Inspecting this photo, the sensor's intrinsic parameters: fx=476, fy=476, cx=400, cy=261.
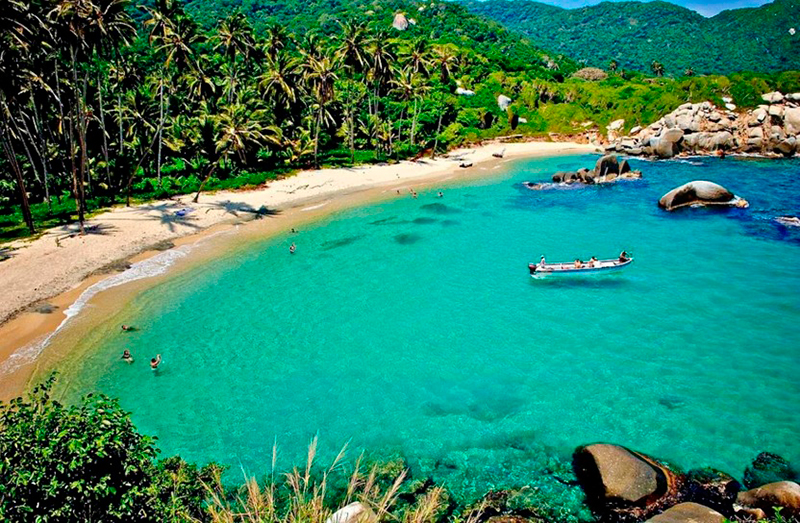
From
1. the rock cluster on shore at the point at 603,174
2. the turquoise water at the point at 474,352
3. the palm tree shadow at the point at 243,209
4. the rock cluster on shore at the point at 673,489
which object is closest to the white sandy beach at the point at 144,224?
the palm tree shadow at the point at 243,209

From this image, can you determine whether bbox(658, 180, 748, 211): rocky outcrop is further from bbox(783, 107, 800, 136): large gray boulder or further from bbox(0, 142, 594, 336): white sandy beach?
bbox(783, 107, 800, 136): large gray boulder

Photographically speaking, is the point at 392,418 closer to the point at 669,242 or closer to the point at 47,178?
the point at 669,242

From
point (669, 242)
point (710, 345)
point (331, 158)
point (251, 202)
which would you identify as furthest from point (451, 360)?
point (331, 158)

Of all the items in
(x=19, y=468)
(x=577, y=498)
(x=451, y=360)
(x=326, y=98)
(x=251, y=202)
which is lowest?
(x=577, y=498)

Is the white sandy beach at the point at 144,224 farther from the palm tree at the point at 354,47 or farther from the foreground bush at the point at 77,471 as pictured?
the foreground bush at the point at 77,471

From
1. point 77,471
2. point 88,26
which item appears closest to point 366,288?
point 77,471

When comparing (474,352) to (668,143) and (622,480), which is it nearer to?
(622,480)
